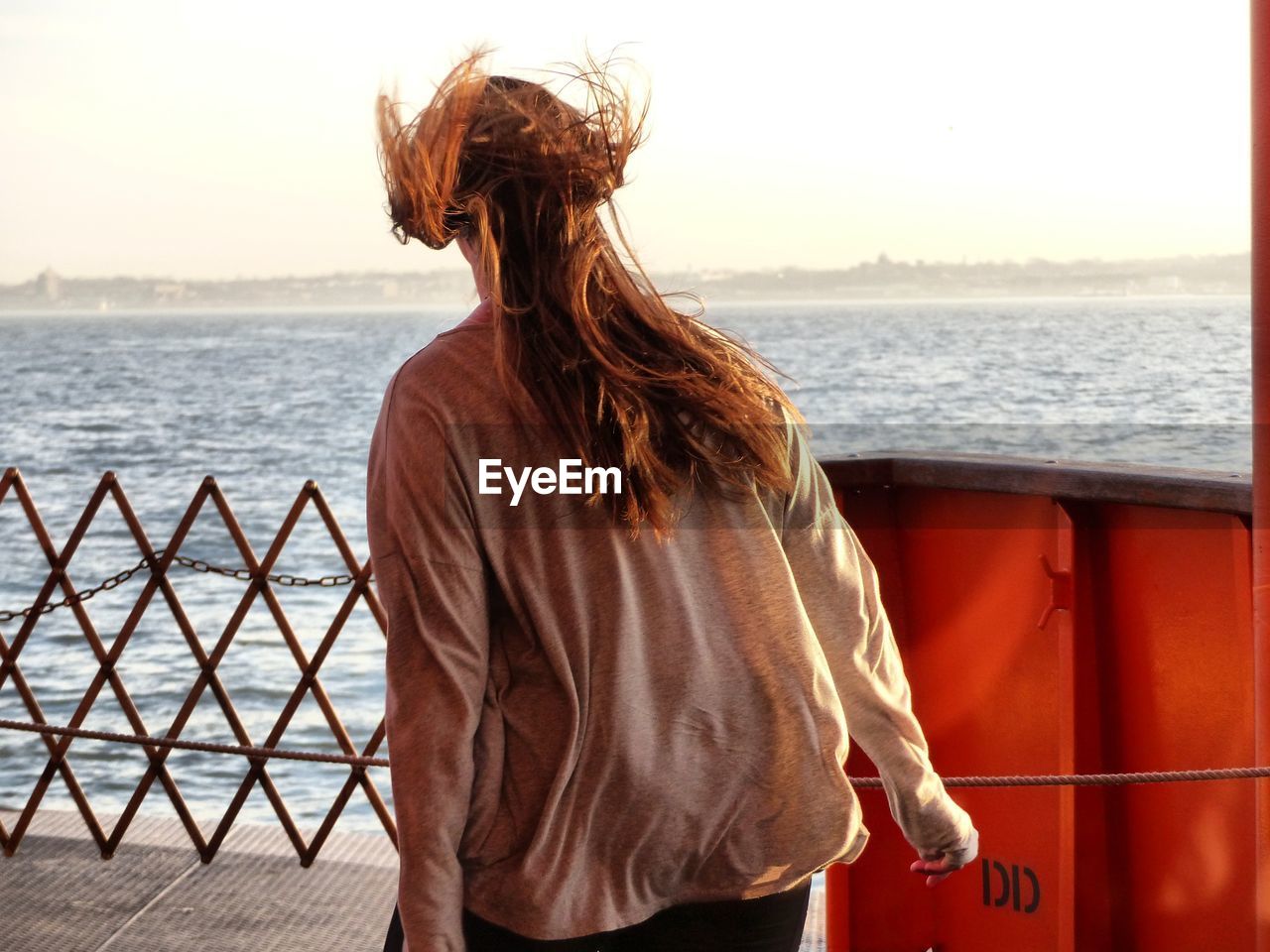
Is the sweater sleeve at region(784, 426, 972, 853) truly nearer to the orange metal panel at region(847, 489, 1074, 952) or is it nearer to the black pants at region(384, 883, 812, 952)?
the black pants at region(384, 883, 812, 952)

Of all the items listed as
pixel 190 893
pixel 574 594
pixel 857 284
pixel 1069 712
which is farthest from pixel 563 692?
pixel 857 284

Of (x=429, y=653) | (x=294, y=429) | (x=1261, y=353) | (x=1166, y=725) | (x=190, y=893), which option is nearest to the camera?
(x=429, y=653)

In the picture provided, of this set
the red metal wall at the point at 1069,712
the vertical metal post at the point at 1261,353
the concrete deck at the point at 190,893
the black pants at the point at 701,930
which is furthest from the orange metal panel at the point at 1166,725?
the black pants at the point at 701,930

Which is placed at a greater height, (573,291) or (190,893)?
(573,291)

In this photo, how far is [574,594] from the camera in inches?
33.9

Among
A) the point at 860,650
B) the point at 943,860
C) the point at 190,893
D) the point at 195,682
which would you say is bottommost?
the point at 190,893

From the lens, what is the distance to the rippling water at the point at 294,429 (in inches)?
293

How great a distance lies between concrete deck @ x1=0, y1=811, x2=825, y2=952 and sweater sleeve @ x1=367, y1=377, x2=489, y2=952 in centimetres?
182

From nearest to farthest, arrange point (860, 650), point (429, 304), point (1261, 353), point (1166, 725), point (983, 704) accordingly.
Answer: point (860, 650)
point (1261, 353)
point (1166, 725)
point (983, 704)
point (429, 304)

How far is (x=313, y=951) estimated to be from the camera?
8.71 ft

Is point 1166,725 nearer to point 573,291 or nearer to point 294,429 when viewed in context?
point 573,291
